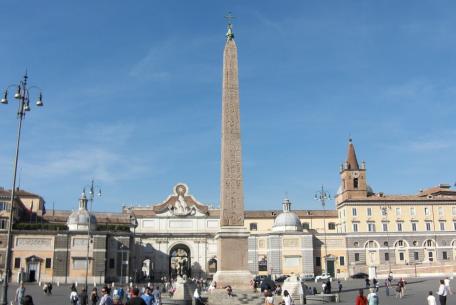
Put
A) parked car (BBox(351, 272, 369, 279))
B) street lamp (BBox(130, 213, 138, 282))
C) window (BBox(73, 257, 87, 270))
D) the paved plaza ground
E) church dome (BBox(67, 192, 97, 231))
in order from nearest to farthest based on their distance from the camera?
the paved plaza ground < window (BBox(73, 257, 87, 270)) < church dome (BBox(67, 192, 97, 231)) < parked car (BBox(351, 272, 369, 279)) < street lamp (BBox(130, 213, 138, 282))

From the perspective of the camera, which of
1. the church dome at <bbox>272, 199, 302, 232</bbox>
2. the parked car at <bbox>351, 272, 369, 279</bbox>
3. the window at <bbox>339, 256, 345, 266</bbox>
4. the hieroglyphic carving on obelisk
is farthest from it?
the window at <bbox>339, 256, 345, 266</bbox>

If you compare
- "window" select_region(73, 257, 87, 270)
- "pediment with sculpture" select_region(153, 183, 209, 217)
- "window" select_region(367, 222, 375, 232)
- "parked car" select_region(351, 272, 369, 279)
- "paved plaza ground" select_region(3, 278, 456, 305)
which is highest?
"pediment with sculpture" select_region(153, 183, 209, 217)

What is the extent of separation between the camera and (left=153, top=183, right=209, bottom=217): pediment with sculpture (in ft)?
203

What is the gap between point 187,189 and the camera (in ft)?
204

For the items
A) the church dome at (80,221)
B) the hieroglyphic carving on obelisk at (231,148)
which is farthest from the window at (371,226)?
the hieroglyphic carving on obelisk at (231,148)

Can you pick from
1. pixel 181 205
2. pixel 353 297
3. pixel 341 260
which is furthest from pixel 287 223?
pixel 353 297

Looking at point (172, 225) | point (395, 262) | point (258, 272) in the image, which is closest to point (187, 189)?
point (172, 225)

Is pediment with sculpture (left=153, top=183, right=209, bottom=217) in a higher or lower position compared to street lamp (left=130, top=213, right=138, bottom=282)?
higher

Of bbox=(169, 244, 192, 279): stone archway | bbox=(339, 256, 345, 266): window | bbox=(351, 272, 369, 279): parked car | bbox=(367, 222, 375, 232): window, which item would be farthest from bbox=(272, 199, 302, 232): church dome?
bbox=(169, 244, 192, 279): stone archway

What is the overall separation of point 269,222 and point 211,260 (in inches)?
376

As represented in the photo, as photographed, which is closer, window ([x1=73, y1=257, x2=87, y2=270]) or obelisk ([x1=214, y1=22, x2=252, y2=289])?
obelisk ([x1=214, y1=22, x2=252, y2=289])

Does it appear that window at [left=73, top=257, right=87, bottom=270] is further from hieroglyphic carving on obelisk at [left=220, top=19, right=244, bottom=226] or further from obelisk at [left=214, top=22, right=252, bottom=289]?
hieroglyphic carving on obelisk at [left=220, top=19, right=244, bottom=226]

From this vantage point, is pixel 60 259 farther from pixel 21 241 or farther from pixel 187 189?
pixel 187 189

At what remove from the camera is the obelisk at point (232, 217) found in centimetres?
2389
